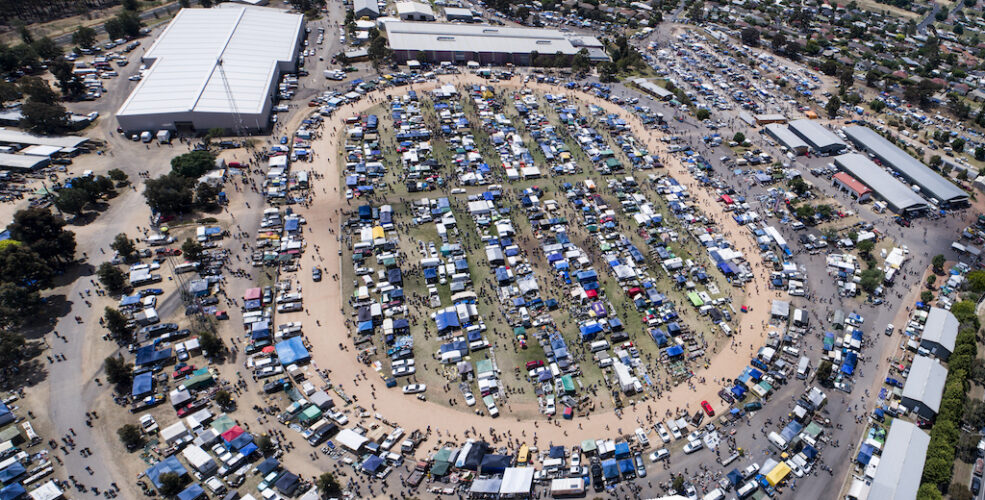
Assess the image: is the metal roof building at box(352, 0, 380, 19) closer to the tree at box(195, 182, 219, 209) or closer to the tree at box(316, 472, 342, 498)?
the tree at box(195, 182, 219, 209)

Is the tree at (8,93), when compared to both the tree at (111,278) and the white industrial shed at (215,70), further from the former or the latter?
the tree at (111,278)

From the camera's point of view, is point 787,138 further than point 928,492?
Yes

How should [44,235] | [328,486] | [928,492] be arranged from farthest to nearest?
[44,235]
[928,492]
[328,486]

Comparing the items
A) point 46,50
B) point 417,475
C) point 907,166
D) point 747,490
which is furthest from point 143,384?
point 907,166

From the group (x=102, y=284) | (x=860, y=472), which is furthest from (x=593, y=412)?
(x=102, y=284)

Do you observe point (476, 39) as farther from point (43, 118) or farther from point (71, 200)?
point (71, 200)

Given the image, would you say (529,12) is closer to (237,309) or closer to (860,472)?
(237,309)
